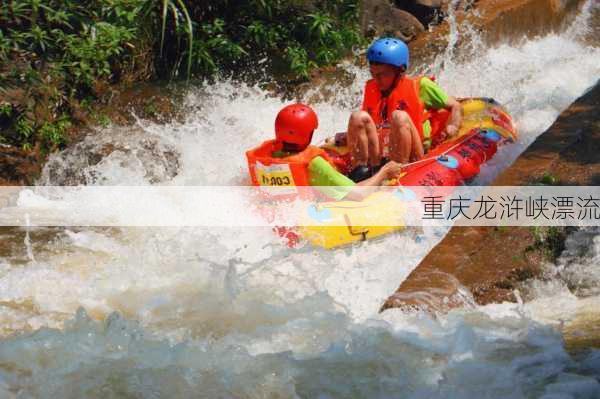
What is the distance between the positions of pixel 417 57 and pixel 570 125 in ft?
10.7

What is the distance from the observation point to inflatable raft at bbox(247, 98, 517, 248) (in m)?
5.79

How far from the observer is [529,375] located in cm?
419

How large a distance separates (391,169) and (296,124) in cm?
96

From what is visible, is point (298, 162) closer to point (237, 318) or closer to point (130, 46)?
point (237, 318)

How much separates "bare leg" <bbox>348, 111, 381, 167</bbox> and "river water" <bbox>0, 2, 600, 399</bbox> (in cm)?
70

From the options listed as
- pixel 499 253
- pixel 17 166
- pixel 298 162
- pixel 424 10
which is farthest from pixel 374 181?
pixel 424 10

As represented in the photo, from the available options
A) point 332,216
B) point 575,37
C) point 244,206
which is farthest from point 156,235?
point 575,37

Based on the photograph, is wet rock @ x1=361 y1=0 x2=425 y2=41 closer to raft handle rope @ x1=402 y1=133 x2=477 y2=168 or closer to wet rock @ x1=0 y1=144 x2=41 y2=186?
raft handle rope @ x1=402 y1=133 x2=477 y2=168

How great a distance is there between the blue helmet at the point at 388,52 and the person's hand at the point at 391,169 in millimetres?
849

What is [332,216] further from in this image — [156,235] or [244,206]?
[156,235]

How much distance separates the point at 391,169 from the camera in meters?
6.22

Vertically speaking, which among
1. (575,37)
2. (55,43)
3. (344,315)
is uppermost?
(55,43)

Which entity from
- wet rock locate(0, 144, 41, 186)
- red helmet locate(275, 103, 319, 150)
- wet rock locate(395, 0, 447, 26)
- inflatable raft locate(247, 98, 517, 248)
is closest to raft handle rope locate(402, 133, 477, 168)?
inflatable raft locate(247, 98, 517, 248)

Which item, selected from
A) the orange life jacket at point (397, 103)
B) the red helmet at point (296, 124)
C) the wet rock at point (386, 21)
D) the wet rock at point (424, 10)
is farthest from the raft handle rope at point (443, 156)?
the wet rock at point (424, 10)
